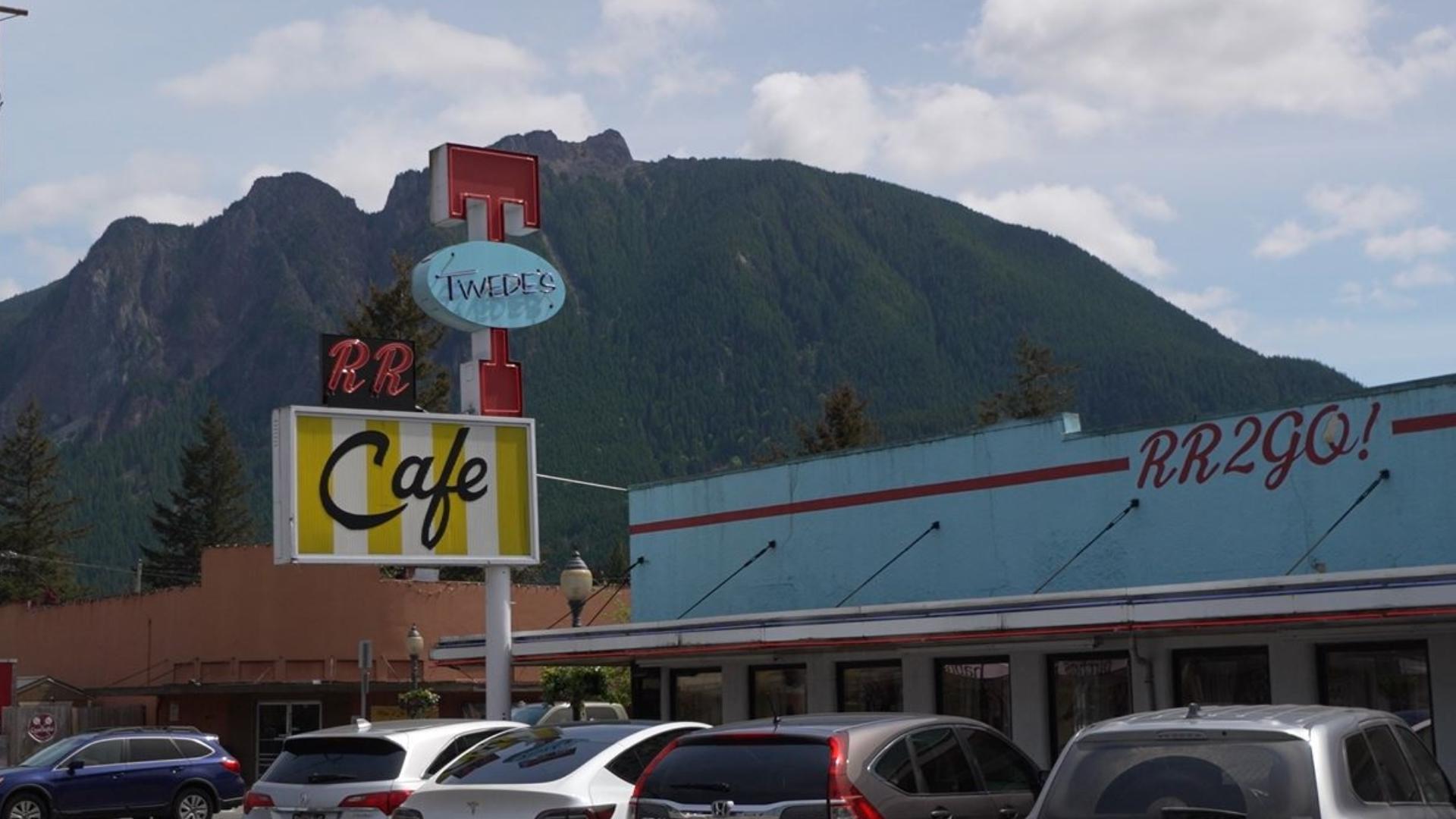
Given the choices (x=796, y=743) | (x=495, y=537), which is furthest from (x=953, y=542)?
(x=796, y=743)

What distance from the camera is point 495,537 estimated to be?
78.3ft

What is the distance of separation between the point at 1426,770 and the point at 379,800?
7.53m

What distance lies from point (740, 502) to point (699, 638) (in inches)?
171

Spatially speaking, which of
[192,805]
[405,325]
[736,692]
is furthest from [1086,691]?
[405,325]

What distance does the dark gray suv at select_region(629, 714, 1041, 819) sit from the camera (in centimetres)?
1050

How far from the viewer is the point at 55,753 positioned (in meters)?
26.0

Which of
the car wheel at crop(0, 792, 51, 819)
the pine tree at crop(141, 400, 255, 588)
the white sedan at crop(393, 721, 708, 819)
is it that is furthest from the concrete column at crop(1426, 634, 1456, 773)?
the pine tree at crop(141, 400, 255, 588)

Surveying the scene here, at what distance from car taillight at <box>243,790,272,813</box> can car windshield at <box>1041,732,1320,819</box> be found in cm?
744

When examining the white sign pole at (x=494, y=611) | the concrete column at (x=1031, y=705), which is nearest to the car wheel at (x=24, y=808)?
the white sign pole at (x=494, y=611)

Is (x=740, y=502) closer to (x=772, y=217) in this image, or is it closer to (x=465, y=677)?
(x=465, y=677)

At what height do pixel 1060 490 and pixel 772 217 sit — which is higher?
pixel 772 217

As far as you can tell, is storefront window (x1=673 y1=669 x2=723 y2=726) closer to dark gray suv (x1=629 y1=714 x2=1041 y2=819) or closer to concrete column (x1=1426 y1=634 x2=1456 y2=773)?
concrete column (x1=1426 y1=634 x2=1456 y2=773)

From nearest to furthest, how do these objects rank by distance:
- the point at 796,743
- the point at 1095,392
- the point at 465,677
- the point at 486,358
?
the point at 796,743 → the point at 486,358 → the point at 465,677 → the point at 1095,392

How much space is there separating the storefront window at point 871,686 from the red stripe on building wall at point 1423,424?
6.57 meters
